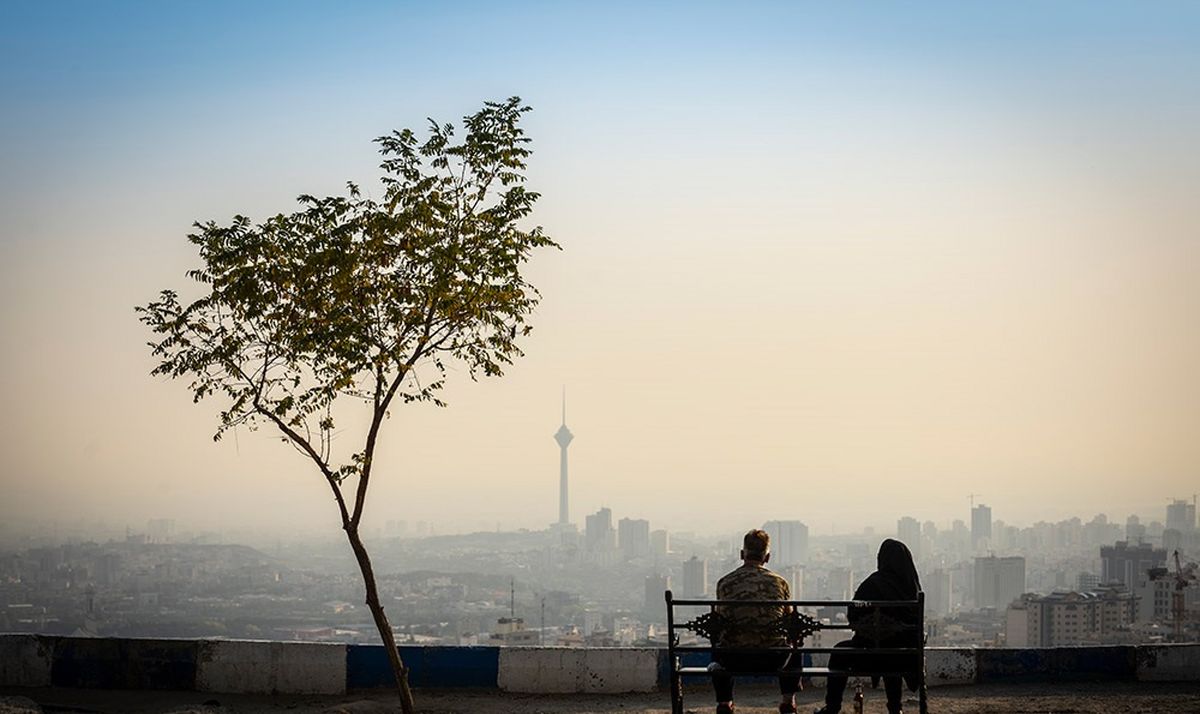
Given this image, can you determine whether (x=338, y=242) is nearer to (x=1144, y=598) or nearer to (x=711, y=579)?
(x=1144, y=598)

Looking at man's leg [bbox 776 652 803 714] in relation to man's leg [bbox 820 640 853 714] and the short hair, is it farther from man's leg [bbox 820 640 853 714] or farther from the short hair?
the short hair

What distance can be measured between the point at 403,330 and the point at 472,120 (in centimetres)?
199

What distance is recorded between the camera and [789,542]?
144 feet

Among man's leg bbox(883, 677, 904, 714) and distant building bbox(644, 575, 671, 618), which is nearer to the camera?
man's leg bbox(883, 677, 904, 714)

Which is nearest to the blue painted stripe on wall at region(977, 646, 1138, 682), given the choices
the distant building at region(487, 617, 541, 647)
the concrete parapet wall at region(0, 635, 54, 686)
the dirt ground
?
the dirt ground

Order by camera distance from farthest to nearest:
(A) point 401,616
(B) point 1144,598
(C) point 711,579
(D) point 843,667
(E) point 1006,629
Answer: (C) point 711,579
(A) point 401,616
(E) point 1006,629
(B) point 1144,598
(D) point 843,667

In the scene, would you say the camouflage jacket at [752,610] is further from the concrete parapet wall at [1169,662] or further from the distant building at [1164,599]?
the distant building at [1164,599]

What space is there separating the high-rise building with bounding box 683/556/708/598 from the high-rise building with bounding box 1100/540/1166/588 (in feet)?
35.1

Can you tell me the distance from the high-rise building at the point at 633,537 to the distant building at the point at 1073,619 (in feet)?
94.5

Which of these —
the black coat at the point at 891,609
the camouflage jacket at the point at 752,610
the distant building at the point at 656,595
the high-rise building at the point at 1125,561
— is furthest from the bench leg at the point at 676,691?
the high-rise building at the point at 1125,561

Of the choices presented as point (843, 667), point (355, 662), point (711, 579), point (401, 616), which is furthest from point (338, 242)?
point (711, 579)

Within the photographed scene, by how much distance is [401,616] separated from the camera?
27.8 metres

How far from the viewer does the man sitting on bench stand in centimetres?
916

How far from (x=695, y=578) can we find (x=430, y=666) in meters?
25.4
